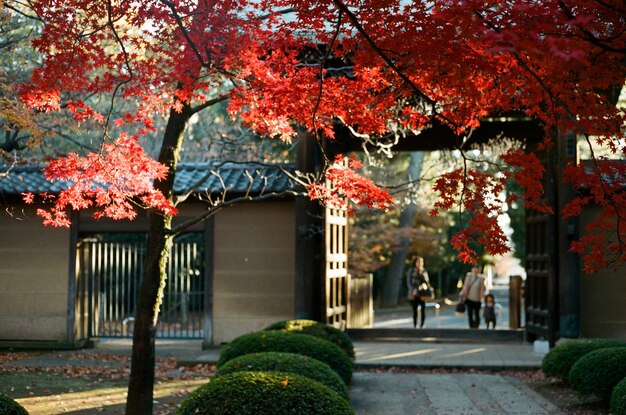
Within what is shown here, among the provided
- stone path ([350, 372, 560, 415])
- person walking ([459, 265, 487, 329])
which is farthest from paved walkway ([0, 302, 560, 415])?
person walking ([459, 265, 487, 329])

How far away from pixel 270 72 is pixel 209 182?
766cm

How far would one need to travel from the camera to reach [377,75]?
8.32 metres

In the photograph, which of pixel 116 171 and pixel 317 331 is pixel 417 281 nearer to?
pixel 317 331

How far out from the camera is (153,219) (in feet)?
31.4

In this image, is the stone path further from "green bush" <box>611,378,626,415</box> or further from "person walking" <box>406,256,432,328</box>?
"person walking" <box>406,256,432,328</box>

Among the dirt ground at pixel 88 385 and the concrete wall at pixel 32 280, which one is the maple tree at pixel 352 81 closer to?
the dirt ground at pixel 88 385

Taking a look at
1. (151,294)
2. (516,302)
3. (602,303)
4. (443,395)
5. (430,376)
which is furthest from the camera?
(516,302)

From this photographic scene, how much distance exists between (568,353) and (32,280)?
33.3 ft

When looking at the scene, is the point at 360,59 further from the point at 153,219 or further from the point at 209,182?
the point at 209,182

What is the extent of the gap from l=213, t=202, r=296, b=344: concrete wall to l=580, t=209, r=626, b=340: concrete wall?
507 cm

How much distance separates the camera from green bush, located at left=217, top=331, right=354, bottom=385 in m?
10.2

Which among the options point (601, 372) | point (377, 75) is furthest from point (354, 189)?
point (601, 372)

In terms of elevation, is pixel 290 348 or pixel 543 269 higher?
pixel 543 269

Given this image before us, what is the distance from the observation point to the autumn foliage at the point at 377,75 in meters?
6.27
